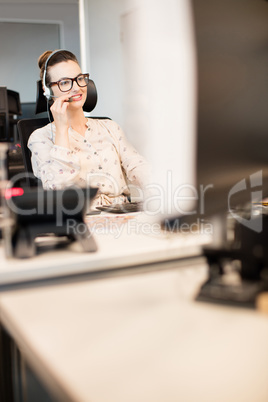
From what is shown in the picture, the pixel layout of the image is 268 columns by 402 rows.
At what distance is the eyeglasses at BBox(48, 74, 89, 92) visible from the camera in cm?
185

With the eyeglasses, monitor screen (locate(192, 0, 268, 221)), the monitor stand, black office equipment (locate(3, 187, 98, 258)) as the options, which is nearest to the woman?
the eyeglasses

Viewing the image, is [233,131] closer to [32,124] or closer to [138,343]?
[138,343]

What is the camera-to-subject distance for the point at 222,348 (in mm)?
494

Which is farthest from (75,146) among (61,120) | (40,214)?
(40,214)

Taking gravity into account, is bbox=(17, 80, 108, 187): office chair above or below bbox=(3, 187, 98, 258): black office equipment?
above

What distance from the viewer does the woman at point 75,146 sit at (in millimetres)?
1691

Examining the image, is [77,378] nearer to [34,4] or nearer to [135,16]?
[135,16]

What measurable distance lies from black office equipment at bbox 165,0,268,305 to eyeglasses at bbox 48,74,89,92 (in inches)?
46.4

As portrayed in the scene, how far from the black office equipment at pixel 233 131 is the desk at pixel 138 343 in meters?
0.07

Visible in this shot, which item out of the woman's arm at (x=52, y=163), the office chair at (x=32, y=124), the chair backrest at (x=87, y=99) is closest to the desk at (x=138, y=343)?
the woman's arm at (x=52, y=163)

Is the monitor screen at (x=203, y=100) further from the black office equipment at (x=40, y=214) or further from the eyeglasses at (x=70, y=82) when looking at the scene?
the eyeglasses at (x=70, y=82)

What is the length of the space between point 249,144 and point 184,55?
9.0 inches

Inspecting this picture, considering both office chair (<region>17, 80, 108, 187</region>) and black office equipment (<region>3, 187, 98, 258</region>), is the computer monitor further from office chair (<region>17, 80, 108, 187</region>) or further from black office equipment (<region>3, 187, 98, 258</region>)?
office chair (<region>17, 80, 108, 187</region>)

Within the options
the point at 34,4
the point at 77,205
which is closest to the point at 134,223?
the point at 77,205
